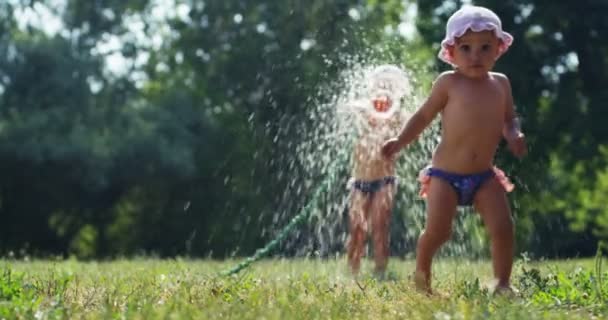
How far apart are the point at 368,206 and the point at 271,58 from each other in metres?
18.2

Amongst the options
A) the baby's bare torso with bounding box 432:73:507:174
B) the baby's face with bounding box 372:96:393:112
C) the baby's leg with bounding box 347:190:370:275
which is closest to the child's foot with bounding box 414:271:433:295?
the baby's bare torso with bounding box 432:73:507:174

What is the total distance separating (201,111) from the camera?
28.3 meters

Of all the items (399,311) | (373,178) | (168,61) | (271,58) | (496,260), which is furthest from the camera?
(168,61)

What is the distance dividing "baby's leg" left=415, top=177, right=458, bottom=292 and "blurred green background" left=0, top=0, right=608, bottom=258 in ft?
40.0

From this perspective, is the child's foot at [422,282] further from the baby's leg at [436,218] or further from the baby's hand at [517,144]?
the baby's hand at [517,144]

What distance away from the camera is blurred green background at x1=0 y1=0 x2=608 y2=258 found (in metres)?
21.3

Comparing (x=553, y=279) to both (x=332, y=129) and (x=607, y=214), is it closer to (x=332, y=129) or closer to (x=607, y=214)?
(x=332, y=129)

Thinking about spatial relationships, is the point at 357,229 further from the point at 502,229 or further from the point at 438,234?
the point at 502,229

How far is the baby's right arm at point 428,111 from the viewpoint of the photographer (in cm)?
557

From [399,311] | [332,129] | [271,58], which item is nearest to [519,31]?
[271,58]

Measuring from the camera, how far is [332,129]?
32.0 ft

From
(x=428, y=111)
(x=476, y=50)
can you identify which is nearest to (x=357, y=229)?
(x=428, y=111)

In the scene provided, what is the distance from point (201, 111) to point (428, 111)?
22898 millimetres

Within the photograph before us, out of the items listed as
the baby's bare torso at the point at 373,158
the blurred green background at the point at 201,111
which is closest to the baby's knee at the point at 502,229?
the baby's bare torso at the point at 373,158
